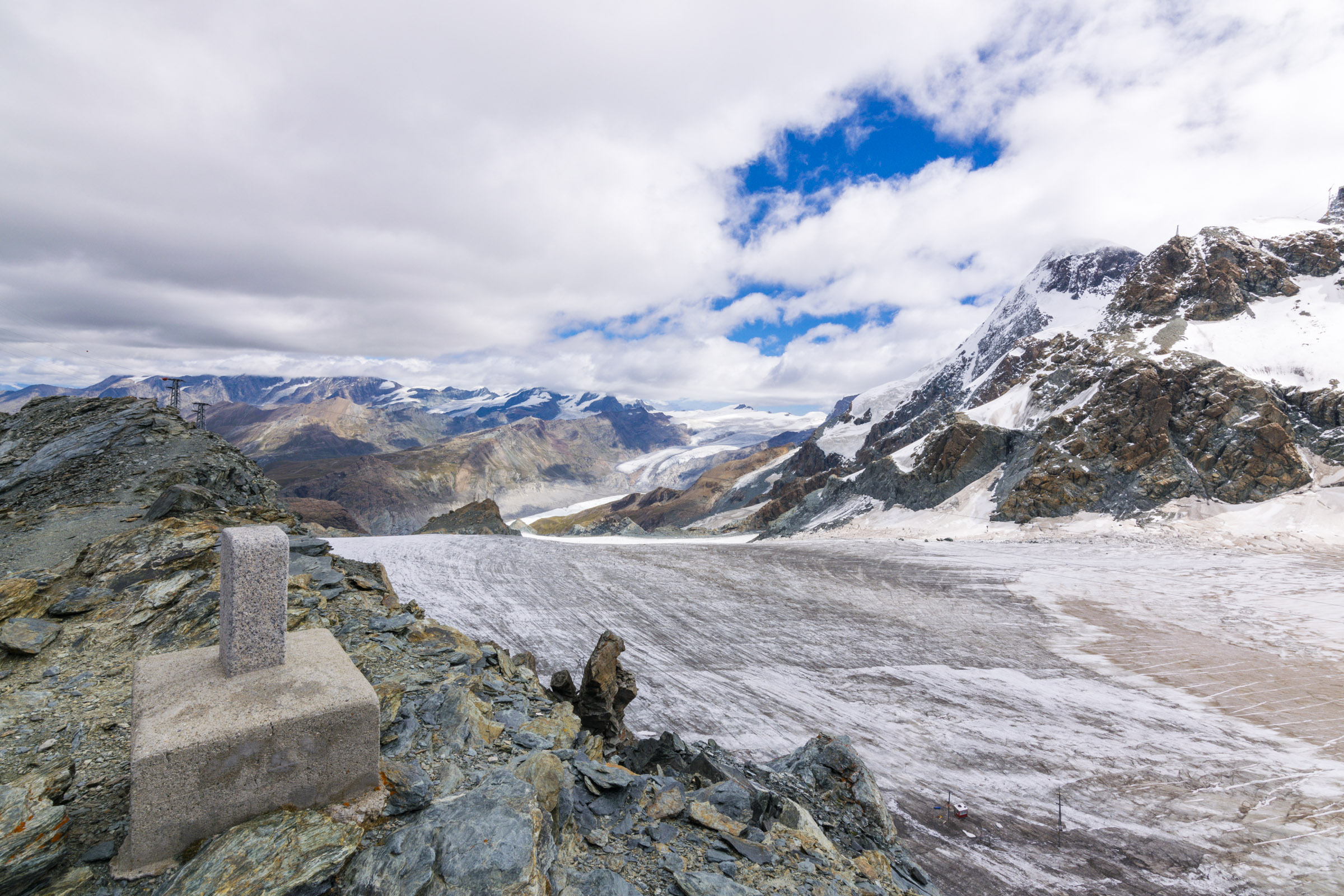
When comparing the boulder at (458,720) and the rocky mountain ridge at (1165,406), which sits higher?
the rocky mountain ridge at (1165,406)

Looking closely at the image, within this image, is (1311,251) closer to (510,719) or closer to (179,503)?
(510,719)

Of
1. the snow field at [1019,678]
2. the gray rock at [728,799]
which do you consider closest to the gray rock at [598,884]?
the gray rock at [728,799]

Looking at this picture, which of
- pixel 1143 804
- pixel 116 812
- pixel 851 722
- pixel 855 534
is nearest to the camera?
pixel 116 812

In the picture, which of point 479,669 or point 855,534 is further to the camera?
point 855,534

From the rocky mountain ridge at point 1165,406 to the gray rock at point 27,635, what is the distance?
156 ft

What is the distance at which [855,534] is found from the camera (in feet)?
149

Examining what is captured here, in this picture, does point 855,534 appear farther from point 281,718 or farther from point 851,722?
point 281,718

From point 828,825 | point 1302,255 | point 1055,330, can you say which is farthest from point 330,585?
point 1055,330

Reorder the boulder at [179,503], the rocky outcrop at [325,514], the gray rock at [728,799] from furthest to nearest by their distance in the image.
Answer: the rocky outcrop at [325,514], the boulder at [179,503], the gray rock at [728,799]

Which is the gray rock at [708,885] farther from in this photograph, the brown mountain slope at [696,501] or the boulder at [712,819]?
the brown mountain slope at [696,501]

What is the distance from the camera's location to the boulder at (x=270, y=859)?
370 cm

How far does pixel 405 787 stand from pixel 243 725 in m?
1.54

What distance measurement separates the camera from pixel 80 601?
8.52 m

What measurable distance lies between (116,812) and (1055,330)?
303 feet
